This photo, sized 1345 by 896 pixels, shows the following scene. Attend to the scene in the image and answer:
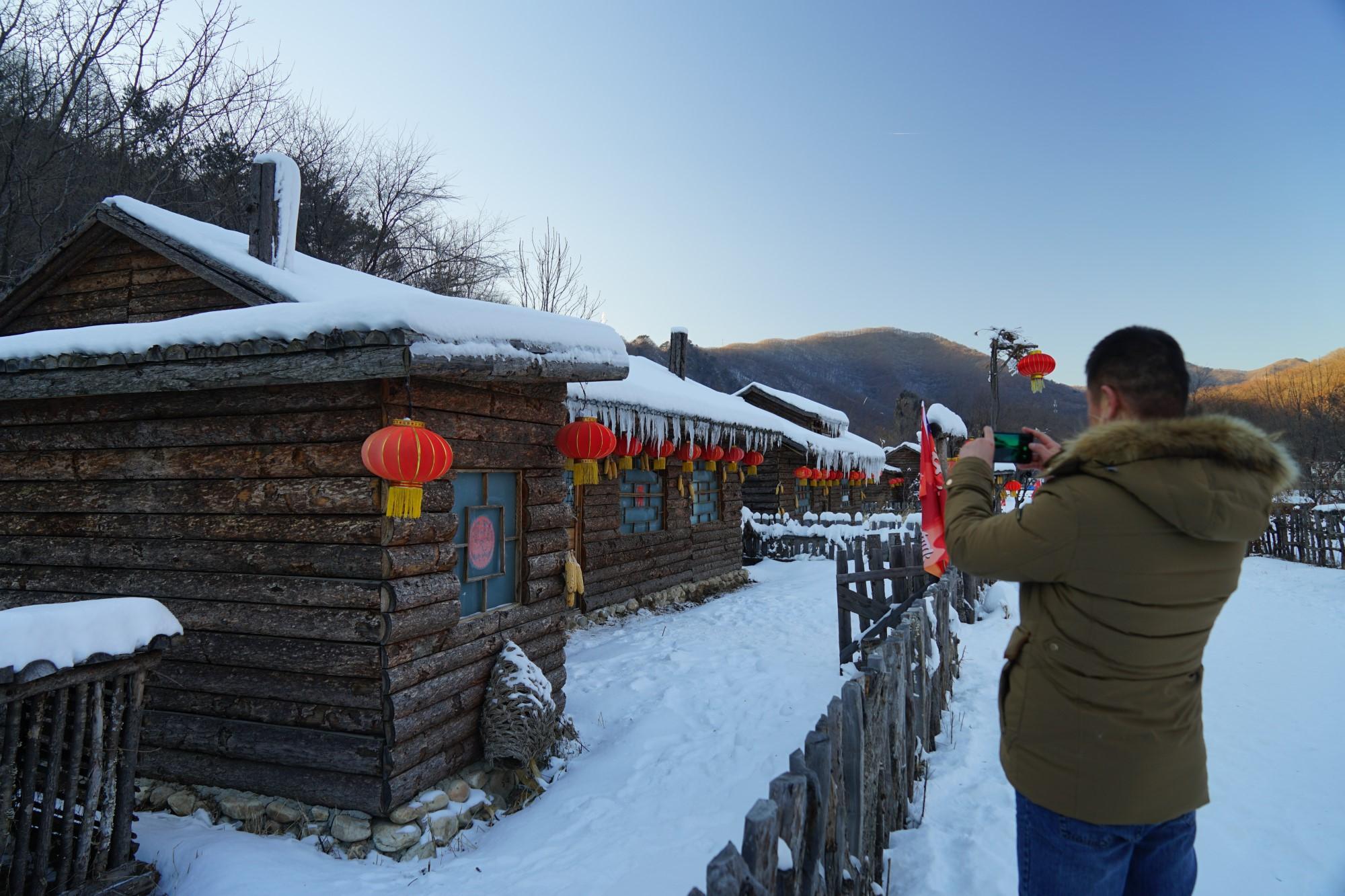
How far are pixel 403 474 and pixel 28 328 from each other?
610 cm

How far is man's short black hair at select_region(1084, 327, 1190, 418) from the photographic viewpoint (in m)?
1.88

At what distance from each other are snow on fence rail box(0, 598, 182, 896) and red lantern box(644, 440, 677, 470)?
7.26 metres

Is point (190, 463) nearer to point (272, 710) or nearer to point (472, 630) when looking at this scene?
point (272, 710)

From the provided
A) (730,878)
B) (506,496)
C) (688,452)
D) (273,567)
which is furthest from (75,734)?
(688,452)

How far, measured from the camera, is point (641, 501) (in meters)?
12.5

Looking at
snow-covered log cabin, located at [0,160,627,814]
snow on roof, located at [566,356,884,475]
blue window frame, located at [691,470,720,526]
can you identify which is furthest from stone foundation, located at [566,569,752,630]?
snow-covered log cabin, located at [0,160,627,814]

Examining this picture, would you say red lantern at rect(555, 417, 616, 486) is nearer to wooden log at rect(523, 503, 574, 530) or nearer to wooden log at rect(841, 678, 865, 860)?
wooden log at rect(523, 503, 574, 530)

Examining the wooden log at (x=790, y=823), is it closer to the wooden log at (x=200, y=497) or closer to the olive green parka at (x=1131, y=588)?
the olive green parka at (x=1131, y=588)

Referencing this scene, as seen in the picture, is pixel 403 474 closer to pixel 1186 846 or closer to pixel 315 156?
pixel 1186 846

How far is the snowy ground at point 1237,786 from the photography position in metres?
3.48

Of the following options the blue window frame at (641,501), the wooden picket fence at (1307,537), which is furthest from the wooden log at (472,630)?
the wooden picket fence at (1307,537)

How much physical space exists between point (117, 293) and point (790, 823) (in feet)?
25.7

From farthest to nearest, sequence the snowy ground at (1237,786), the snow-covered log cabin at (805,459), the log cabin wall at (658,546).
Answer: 1. the snow-covered log cabin at (805,459)
2. the log cabin wall at (658,546)
3. the snowy ground at (1237,786)

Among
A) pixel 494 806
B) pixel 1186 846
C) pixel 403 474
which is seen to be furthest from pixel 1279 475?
pixel 494 806
